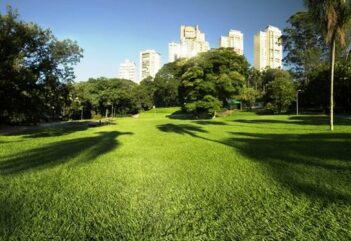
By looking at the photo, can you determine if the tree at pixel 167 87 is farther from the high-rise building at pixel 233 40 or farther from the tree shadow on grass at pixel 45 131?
the tree shadow on grass at pixel 45 131

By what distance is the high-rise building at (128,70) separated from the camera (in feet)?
509

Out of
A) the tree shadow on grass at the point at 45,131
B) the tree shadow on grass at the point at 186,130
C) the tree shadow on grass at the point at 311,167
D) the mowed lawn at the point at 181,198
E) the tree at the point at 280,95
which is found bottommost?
→ the tree shadow on grass at the point at 45,131

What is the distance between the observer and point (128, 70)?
15562 centimetres

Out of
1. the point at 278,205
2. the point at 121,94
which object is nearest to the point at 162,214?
the point at 278,205

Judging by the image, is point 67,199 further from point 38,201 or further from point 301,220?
point 301,220

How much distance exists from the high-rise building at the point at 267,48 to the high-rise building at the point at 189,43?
16744mm

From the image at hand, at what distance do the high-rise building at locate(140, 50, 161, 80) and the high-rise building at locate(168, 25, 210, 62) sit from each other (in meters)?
23.0

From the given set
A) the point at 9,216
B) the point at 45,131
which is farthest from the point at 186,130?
the point at 9,216

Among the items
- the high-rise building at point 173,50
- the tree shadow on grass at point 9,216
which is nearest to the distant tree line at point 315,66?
the tree shadow on grass at point 9,216

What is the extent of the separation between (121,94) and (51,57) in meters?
43.1

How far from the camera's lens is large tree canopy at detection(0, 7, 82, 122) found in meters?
20.2

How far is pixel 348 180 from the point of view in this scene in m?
6.16

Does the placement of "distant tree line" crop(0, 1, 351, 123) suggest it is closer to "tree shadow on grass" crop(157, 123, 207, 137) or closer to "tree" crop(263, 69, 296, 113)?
"tree" crop(263, 69, 296, 113)

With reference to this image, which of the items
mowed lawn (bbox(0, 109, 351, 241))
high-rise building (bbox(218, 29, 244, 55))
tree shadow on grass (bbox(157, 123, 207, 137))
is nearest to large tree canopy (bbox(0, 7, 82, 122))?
tree shadow on grass (bbox(157, 123, 207, 137))
